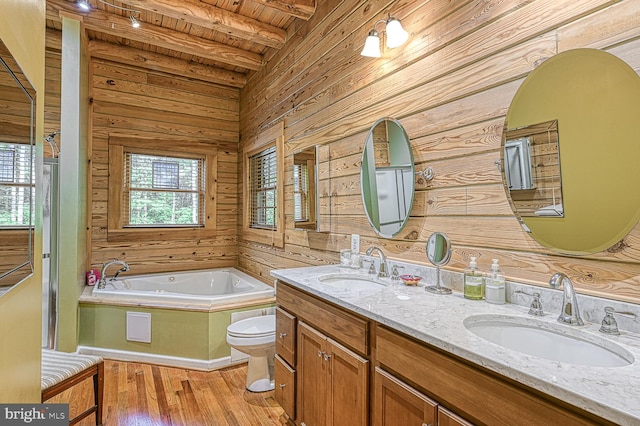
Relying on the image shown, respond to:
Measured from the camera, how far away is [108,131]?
388 cm

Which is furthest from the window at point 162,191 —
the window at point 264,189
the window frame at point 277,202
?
the window at point 264,189

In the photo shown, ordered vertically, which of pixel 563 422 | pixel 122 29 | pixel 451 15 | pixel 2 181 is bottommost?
pixel 563 422

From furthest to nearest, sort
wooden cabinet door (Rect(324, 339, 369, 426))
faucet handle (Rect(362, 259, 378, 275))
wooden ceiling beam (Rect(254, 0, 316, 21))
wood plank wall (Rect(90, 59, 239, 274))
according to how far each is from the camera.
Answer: wood plank wall (Rect(90, 59, 239, 274)) < wooden ceiling beam (Rect(254, 0, 316, 21)) < faucet handle (Rect(362, 259, 378, 275)) < wooden cabinet door (Rect(324, 339, 369, 426))

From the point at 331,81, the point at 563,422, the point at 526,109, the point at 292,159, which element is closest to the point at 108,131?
the point at 292,159

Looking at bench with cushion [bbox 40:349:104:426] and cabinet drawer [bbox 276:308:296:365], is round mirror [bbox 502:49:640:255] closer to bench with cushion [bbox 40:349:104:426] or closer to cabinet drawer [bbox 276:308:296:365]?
cabinet drawer [bbox 276:308:296:365]

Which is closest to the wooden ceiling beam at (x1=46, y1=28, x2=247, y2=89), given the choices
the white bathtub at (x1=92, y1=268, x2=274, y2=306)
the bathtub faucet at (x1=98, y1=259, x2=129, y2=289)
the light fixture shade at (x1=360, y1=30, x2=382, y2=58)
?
the bathtub faucet at (x1=98, y1=259, x2=129, y2=289)

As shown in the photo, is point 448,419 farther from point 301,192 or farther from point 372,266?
point 301,192

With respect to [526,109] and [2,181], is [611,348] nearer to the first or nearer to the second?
[526,109]

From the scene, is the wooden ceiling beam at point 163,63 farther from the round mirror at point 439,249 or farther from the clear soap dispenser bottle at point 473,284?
the clear soap dispenser bottle at point 473,284

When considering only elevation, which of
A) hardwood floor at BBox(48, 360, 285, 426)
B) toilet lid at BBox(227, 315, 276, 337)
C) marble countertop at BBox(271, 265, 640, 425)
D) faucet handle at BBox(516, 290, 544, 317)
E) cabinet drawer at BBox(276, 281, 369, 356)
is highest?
faucet handle at BBox(516, 290, 544, 317)

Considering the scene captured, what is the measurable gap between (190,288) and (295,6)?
3.16m

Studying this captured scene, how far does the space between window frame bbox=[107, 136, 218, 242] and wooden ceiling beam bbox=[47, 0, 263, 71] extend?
44.0 inches

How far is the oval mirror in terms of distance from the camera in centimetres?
104

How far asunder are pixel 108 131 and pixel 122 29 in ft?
3.87
